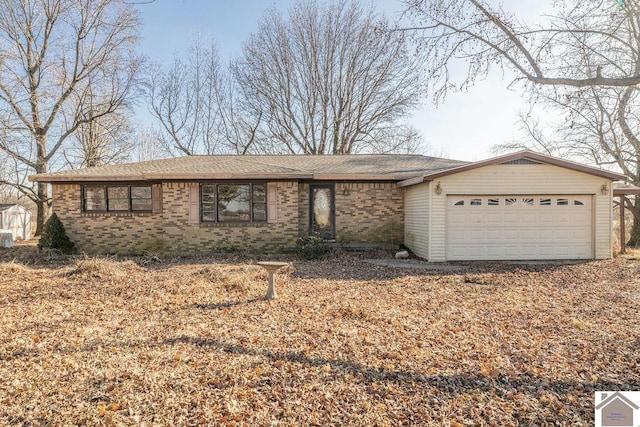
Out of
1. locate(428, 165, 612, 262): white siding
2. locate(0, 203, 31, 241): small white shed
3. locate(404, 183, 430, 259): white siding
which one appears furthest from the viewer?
locate(0, 203, 31, 241): small white shed

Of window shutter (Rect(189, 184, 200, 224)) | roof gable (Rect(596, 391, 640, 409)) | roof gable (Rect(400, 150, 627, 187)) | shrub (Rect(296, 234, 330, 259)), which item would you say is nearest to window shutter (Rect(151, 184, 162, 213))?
window shutter (Rect(189, 184, 200, 224))

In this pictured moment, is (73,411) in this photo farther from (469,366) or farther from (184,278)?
(184,278)

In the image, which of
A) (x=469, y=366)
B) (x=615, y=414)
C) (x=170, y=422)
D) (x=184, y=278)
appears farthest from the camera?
(x=184, y=278)

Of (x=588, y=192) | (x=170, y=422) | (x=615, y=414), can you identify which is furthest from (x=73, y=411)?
(x=588, y=192)

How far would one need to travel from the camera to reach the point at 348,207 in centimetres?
1190

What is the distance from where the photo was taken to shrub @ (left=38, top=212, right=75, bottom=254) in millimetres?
10844

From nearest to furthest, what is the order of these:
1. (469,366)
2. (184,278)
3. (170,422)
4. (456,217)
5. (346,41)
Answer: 1. (170,422)
2. (469,366)
3. (184,278)
4. (456,217)
5. (346,41)

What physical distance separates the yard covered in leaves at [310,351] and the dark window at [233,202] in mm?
4321

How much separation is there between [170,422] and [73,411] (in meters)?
0.84

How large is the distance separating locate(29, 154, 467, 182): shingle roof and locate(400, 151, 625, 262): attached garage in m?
1.74

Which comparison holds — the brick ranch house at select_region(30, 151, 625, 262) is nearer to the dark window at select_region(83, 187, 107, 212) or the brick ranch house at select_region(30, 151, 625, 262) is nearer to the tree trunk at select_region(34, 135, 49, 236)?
the dark window at select_region(83, 187, 107, 212)

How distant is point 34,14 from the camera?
673 inches

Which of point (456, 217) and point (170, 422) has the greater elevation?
point (456, 217)

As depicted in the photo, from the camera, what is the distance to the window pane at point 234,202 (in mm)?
11602
